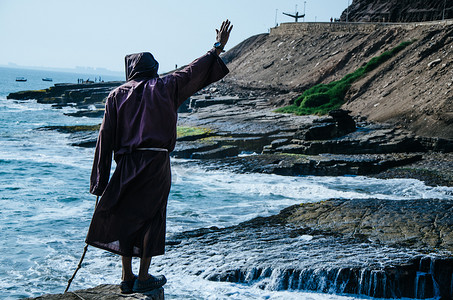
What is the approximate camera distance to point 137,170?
138 inches

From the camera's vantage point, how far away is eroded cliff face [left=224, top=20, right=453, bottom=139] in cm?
1770

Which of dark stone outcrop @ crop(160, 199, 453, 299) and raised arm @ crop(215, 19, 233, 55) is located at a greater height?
raised arm @ crop(215, 19, 233, 55)

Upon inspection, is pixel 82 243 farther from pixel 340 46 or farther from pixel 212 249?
pixel 340 46

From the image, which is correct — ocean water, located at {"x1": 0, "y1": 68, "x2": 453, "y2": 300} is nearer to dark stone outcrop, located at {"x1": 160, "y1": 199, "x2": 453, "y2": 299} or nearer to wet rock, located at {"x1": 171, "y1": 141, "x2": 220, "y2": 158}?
dark stone outcrop, located at {"x1": 160, "y1": 199, "x2": 453, "y2": 299}

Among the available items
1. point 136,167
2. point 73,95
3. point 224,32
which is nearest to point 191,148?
point 224,32

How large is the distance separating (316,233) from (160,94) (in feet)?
14.4

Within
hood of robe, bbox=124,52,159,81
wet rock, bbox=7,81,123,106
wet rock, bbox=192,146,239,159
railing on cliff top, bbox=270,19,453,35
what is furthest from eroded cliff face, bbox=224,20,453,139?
hood of robe, bbox=124,52,159,81

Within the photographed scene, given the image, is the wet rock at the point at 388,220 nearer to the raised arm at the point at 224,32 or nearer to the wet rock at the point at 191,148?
the raised arm at the point at 224,32

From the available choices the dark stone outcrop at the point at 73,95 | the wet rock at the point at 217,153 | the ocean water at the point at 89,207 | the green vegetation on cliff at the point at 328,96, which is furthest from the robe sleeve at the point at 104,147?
the dark stone outcrop at the point at 73,95

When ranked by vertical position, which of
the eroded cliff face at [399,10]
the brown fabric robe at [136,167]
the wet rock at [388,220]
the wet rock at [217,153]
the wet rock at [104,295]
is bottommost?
the wet rock at [217,153]

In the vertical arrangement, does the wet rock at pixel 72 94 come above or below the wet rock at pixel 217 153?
above

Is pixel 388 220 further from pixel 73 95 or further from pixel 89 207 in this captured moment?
pixel 73 95

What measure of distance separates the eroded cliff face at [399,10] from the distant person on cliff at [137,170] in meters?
33.6

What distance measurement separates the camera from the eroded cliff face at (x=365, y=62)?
1770cm
